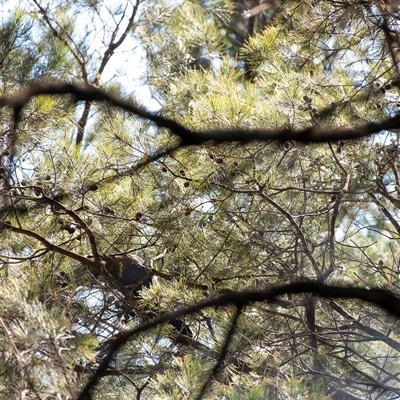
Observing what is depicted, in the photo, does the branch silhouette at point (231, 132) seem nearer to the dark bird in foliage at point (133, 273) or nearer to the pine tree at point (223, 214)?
the pine tree at point (223, 214)

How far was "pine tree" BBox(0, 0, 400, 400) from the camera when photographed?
1.78 m

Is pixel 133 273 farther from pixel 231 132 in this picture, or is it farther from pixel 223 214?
pixel 231 132

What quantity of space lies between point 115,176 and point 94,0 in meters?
1.68

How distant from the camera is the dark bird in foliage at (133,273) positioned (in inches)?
78.3

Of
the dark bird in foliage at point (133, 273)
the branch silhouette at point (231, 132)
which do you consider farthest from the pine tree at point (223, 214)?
the branch silhouette at point (231, 132)

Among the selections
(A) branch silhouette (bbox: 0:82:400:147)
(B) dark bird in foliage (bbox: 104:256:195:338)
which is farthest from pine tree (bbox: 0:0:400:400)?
(A) branch silhouette (bbox: 0:82:400:147)

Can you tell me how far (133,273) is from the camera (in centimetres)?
224

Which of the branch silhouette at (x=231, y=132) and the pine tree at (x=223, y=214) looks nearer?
the branch silhouette at (x=231, y=132)

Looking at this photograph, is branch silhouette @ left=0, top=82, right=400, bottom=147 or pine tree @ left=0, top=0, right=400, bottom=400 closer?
branch silhouette @ left=0, top=82, right=400, bottom=147

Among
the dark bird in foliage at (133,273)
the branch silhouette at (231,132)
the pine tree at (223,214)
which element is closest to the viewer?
the branch silhouette at (231,132)

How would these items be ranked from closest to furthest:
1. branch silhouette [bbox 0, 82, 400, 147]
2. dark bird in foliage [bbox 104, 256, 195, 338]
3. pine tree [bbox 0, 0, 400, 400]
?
branch silhouette [bbox 0, 82, 400, 147] < pine tree [bbox 0, 0, 400, 400] < dark bird in foliage [bbox 104, 256, 195, 338]

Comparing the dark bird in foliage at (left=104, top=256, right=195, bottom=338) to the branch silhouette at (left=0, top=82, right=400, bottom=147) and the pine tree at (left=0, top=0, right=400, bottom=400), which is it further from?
the branch silhouette at (left=0, top=82, right=400, bottom=147)

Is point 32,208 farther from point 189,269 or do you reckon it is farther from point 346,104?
point 346,104

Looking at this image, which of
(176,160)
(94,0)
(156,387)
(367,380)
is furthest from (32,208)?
(94,0)
